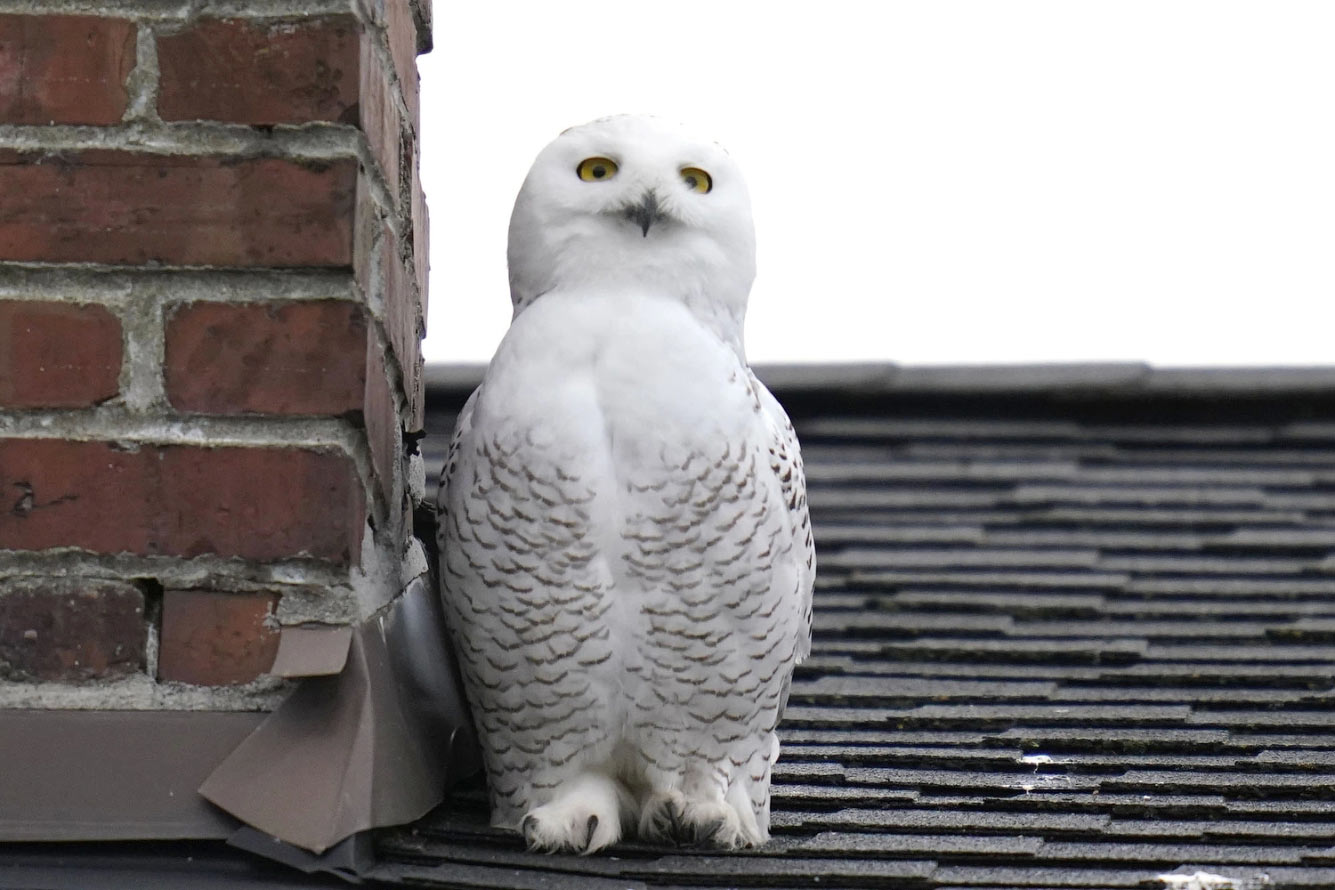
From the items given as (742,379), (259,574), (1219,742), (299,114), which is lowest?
(1219,742)

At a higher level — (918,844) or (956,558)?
(918,844)

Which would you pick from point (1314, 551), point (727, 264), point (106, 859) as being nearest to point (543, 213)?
point (727, 264)

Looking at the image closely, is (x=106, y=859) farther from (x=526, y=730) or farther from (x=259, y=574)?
(x=526, y=730)

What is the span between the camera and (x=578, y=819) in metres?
1.86

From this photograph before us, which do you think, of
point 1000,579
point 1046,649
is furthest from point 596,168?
point 1000,579

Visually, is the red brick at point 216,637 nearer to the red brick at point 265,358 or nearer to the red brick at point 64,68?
the red brick at point 265,358

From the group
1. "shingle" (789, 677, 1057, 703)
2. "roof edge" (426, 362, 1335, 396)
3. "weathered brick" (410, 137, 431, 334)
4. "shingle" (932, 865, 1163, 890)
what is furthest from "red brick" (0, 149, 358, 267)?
"roof edge" (426, 362, 1335, 396)

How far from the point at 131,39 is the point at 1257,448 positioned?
3.55m

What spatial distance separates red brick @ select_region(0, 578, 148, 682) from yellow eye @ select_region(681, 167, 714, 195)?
84 cm

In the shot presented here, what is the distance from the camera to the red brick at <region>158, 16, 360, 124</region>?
1.65m

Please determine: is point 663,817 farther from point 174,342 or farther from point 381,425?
point 174,342

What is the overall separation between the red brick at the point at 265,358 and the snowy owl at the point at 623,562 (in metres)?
0.27

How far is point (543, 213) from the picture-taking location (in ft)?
6.89

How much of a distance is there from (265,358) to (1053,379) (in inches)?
134
